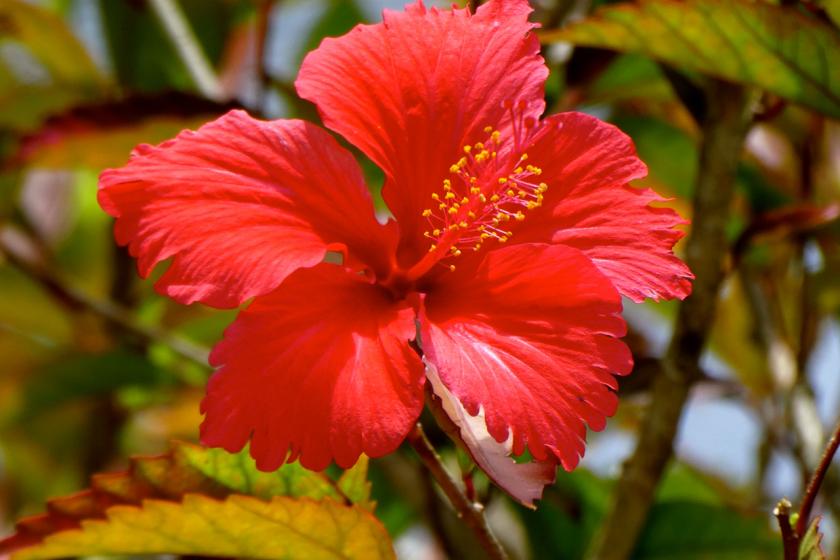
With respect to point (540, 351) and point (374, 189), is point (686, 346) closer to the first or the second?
point (540, 351)

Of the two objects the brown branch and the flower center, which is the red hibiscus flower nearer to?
the flower center

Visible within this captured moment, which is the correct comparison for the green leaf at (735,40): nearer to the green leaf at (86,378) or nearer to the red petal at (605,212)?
the red petal at (605,212)

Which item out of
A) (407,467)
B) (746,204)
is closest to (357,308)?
(407,467)

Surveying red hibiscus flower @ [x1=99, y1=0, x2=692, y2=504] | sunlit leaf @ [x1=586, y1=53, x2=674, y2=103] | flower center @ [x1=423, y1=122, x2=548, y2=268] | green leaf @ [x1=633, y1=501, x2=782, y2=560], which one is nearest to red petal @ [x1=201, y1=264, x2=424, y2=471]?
red hibiscus flower @ [x1=99, y1=0, x2=692, y2=504]

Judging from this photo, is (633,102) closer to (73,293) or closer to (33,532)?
(73,293)

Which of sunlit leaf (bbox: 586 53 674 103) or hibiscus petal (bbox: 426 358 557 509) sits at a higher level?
hibiscus petal (bbox: 426 358 557 509)

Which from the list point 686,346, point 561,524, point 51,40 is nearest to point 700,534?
point 561,524
